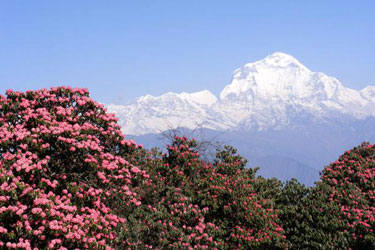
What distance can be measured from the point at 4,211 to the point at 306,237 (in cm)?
1356

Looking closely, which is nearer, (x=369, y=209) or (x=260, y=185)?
(x=369, y=209)

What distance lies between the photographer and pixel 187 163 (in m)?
18.8

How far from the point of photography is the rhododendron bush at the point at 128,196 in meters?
8.88

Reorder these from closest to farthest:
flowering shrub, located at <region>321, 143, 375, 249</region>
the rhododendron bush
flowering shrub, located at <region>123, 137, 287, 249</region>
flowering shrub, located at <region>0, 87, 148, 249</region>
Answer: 1. flowering shrub, located at <region>0, 87, 148, 249</region>
2. the rhododendron bush
3. flowering shrub, located at <region>123, 137, 287, 249</region>
4. flowering shrub, located at <region>321, 143, 375, 249</region>

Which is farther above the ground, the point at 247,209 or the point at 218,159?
the point at 218,159

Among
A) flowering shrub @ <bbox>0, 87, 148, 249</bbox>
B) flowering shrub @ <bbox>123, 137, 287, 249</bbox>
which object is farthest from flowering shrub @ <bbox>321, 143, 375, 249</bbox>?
flowering shrub @ <bbox>0, 87, 148, 249</bbox>

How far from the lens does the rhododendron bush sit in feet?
29.1

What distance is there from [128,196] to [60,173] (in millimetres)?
2364

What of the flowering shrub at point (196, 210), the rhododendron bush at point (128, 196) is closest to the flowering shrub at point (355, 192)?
the rhododendron bush at point (128, 196)

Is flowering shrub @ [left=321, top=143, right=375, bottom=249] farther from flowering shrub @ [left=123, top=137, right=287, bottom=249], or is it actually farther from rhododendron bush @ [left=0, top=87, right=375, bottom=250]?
flowering shrub @ [left=123, top=137, right=287, bottom=249]

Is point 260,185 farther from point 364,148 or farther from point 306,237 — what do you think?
point 364,148

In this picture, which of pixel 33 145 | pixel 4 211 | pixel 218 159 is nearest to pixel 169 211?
pixel 33 145

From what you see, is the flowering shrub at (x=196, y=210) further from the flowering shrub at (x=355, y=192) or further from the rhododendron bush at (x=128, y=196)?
the flowering shrub at (x=355, y=192)

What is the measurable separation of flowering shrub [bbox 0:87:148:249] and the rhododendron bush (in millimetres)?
31
